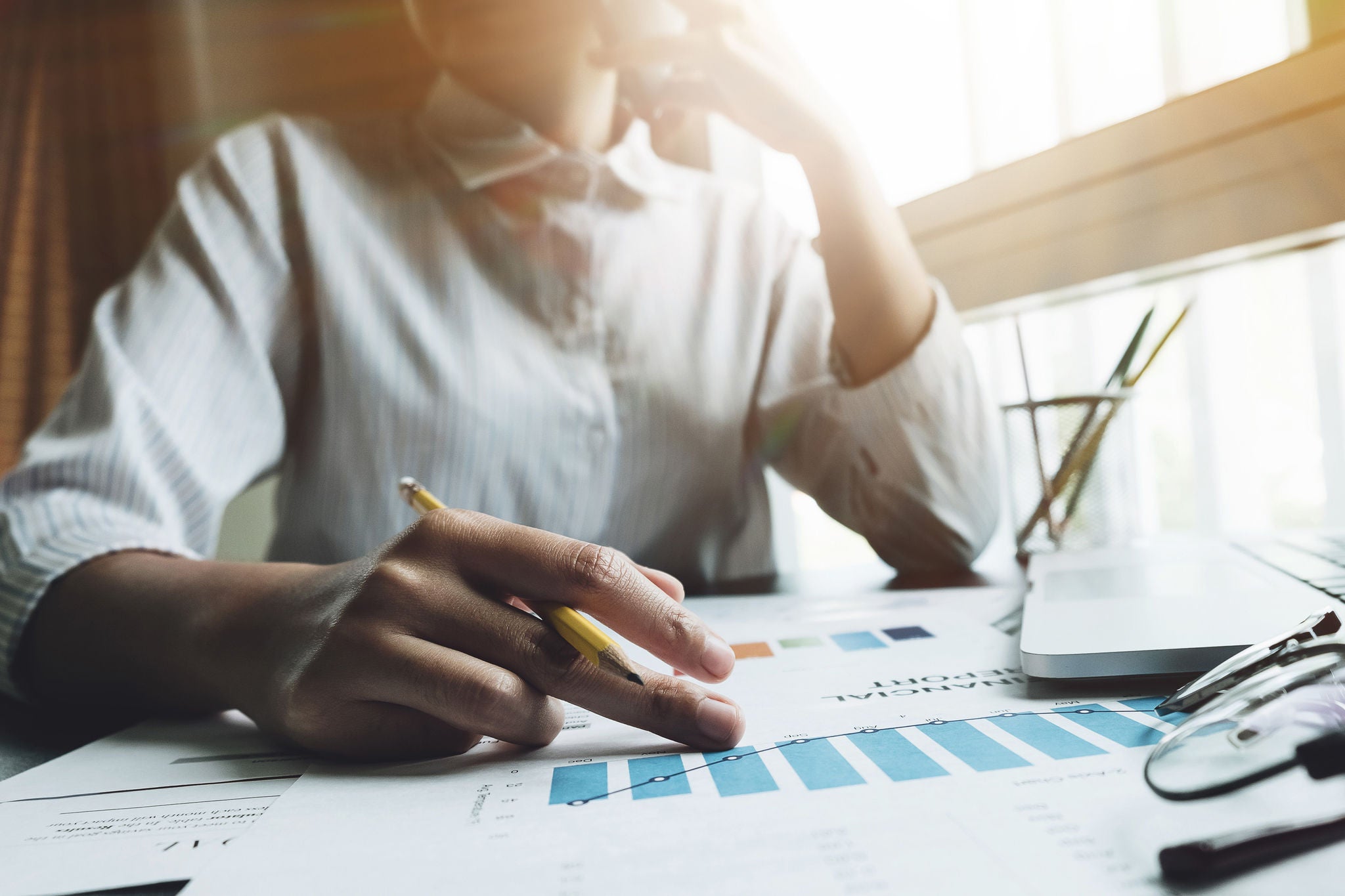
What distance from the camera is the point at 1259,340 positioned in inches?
30.8

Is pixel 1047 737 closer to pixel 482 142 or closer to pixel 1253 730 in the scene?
pixel 1253 730

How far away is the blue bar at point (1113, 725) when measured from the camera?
0.25 metres

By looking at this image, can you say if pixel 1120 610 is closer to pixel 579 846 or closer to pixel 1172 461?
pixel 579 846

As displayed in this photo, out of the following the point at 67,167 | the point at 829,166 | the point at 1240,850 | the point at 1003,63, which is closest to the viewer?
the point at 1240,850

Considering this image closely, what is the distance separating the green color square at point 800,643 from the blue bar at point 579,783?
186 millimetres

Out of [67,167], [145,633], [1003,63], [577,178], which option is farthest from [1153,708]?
[67,167]

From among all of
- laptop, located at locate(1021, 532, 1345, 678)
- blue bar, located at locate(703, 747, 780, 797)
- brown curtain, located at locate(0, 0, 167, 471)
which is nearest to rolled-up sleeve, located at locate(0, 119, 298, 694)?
blue bar, located at locate(703, 747, 780, 797)

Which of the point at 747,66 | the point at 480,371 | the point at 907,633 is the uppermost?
the point at 747,66

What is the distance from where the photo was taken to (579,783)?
248 millimetres

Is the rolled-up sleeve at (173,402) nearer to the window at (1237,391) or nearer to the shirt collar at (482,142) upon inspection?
the shirt collar at (482,142)

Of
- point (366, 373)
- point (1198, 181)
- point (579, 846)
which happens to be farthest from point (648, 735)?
point (1198, 181)

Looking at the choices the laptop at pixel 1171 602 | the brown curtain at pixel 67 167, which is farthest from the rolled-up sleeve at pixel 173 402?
the brown curtain at pixel 67 167

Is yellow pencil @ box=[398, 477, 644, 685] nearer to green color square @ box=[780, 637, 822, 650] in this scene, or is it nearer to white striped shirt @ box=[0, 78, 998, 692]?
green color square @ box=[780, 637, 822, 650]

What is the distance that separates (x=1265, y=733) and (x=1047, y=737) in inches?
2.9
